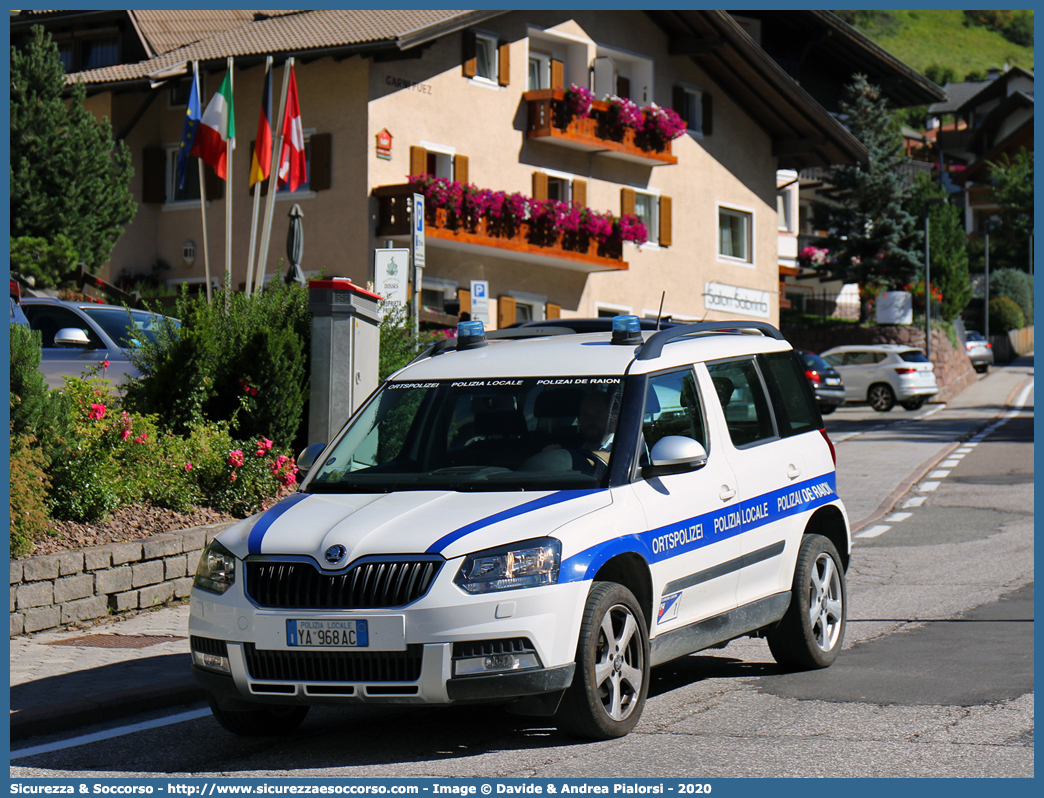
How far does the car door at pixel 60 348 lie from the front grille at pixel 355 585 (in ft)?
38.1

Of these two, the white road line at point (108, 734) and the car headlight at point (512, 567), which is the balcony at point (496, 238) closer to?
the white road line at point (108, 734)

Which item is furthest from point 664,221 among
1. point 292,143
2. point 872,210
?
point 292,143

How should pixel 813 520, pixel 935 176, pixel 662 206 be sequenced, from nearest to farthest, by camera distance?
pixel 813 520
pixel 662 206
pixel 935 176

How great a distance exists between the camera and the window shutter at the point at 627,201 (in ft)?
118

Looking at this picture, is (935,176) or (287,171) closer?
(287,171)

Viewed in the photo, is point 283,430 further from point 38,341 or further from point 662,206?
point 662,206

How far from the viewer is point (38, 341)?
1031 centimetres

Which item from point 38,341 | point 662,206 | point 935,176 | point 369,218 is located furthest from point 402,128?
point 935,176

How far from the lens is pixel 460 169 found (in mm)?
31516

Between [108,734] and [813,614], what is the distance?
12.7 ft

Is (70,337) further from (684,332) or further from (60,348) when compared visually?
(684,332)

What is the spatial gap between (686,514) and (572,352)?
3.47 ft

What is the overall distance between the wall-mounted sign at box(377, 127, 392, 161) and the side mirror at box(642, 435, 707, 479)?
78.1ft

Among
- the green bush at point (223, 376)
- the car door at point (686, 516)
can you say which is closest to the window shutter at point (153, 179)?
the green bush at point (223, 376)
